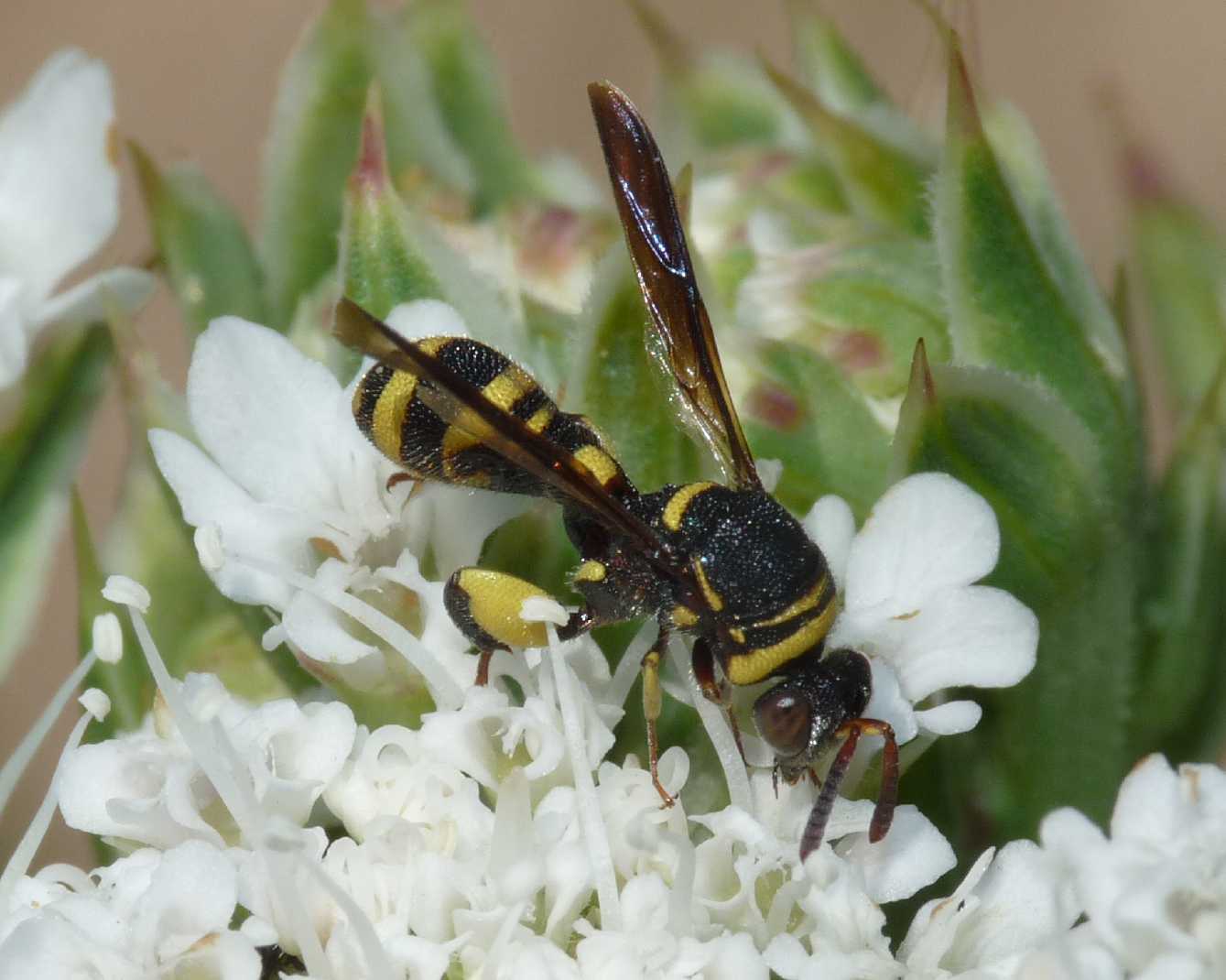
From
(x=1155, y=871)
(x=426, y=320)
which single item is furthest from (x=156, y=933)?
(x=1155, y=871)

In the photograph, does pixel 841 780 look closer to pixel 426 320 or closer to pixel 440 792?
pixel 440 792

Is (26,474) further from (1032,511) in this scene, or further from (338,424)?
(1032,511)

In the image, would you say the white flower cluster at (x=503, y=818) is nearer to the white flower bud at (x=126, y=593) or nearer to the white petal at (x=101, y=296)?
the white flower bud at (x=126, y=593)

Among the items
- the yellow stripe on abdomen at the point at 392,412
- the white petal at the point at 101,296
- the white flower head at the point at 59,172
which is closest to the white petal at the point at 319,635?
the yellow stripe on abdomen at the point at 392,412

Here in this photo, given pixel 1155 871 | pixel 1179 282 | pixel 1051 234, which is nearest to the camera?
pixel 1155 871

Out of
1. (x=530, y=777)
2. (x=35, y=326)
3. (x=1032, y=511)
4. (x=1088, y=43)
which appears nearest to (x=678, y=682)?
(x=530, y=777)

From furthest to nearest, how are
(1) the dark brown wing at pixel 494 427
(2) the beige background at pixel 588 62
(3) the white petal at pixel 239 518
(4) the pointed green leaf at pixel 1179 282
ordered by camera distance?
1. (2) the beige background at pixel 588 62
2. (4) the pointed green leaf at pixel 1179 282
3. (3) the white petal at pixel 239 518
4. (1) the dark brown wing at pixel 494 427

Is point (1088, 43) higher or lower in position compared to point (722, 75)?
lower
